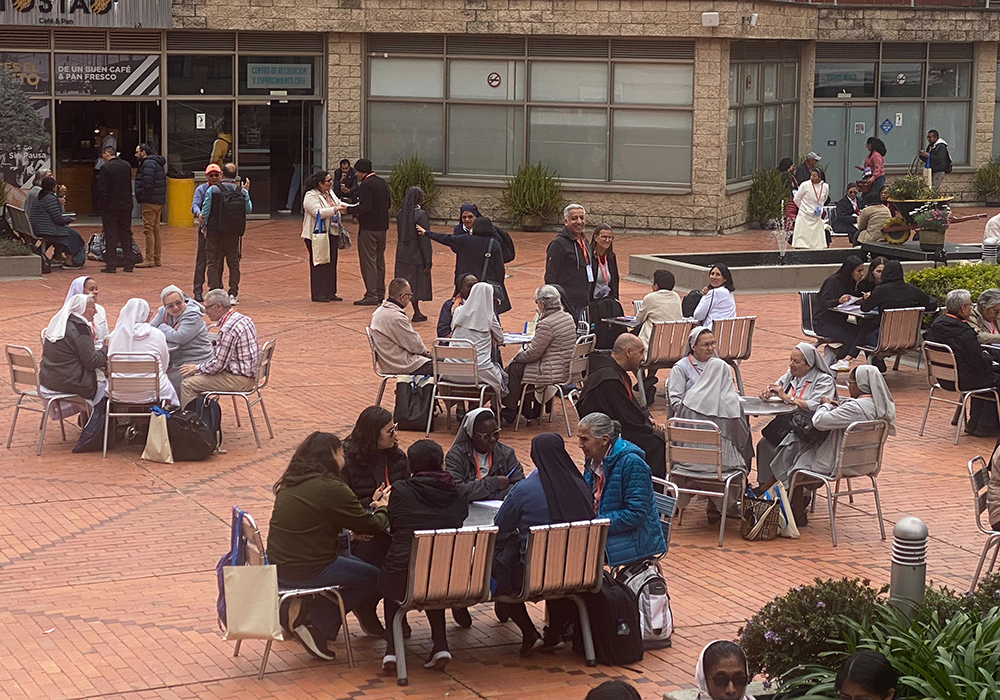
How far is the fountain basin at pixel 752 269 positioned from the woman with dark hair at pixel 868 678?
592 inches

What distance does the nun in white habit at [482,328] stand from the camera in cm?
1318

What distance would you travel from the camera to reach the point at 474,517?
8500 mm

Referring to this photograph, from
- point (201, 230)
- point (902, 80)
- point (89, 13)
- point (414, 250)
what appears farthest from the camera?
point (902, 80)

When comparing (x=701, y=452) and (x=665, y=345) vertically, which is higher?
(x=665, y=345)

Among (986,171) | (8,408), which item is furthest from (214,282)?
(986,171)

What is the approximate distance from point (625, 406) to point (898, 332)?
5.92 metres

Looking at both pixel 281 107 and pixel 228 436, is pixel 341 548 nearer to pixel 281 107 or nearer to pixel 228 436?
pixel 228 436

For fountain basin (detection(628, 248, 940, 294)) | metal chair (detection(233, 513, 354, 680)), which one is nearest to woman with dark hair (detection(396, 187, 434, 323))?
fountain basin (detection(628, 248, 940, 294))

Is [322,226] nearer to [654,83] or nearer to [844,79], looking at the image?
[654,83]

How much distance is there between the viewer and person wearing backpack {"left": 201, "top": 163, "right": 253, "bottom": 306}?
64.0 ft

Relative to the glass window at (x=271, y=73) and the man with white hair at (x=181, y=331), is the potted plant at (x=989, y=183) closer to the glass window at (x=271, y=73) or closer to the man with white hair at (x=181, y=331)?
the glass window at (x=271, y=73)

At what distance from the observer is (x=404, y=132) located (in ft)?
95.2

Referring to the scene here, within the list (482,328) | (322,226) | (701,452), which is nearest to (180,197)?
(322,226)

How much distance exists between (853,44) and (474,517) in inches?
1058
